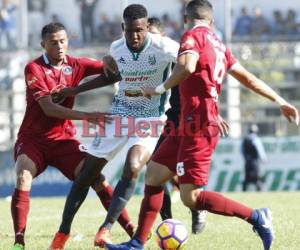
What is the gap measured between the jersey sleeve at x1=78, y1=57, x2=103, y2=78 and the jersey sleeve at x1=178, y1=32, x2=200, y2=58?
1997 mm

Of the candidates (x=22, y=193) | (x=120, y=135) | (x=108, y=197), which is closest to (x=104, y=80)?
(x=120, y=135)

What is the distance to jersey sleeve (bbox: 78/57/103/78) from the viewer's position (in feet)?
30.2

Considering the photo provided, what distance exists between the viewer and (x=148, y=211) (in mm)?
7961

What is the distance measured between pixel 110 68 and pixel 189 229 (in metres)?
2.58

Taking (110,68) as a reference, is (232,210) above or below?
below

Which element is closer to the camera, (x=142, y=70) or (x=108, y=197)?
(x=142, y=70)

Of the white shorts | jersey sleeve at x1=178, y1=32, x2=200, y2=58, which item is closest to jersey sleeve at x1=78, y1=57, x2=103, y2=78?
the white shorts

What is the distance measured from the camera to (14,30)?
2392 cm

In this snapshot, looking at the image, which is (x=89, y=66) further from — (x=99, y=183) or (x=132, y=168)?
(x=132, y=168)

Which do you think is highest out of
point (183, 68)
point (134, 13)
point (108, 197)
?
point (134, 13)

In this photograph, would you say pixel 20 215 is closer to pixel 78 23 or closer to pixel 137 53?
pixel 137 53

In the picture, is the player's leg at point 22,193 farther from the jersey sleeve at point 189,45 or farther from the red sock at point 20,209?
the jersey sleeve at point 189,45

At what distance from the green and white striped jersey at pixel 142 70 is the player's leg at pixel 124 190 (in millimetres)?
550

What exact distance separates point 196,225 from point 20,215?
7.90 feet
